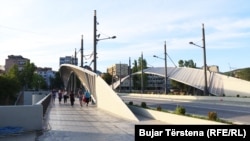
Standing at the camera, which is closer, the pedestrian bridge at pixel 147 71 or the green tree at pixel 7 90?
the pedestrian bridge at pixel 147 71

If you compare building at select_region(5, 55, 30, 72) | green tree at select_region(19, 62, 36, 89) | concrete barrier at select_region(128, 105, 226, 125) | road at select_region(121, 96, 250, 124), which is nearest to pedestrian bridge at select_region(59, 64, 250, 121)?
concrete barrier at select_region(128, 105, 226, 125)

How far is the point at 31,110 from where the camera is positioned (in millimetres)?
15609

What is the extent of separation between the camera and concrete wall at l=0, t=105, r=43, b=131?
14.7 metres

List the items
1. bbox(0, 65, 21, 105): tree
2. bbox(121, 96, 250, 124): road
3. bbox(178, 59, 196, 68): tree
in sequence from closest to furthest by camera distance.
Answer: bbox(121, 96, 250, 124): road → bbox(0, 65, 21, 105): tree → bbox(178, 59, 196, 68): tree

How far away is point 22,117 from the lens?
598 inches

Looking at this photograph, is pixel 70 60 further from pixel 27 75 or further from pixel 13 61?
pixel 13 61

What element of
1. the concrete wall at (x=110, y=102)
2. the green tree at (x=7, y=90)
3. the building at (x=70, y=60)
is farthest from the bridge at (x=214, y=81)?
the concrete wall at (x=110, y=102)

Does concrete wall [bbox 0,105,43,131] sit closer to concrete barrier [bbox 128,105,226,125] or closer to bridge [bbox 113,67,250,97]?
concrete barrier [bbox 128,105,226,125]

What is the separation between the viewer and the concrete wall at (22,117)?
14.7m

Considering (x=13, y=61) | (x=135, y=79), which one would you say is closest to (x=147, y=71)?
(x=135, y=79)

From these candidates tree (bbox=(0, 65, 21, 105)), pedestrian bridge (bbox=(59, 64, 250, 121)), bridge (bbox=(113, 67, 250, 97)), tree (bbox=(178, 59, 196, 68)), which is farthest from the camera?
tree (bbox=(178, 59, 196, 68))

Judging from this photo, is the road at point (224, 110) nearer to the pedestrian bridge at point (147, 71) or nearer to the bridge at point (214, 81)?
the pedestrian bridge at point (147, 71)

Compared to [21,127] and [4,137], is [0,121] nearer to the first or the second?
[21,127]

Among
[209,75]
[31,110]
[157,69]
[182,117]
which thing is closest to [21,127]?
[31,110]
